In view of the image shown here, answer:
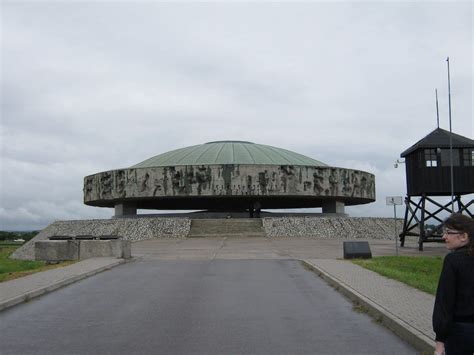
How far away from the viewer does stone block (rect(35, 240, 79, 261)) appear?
18.9 meters

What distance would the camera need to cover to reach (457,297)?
3744 mm

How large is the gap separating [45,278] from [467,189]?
64.3 ft

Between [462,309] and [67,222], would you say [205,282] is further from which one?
[67,222]

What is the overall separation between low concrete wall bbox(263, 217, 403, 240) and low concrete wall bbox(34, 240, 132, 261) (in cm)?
1554

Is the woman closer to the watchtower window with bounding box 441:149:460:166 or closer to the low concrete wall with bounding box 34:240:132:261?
the low concrete wall with bounding box 34:240:132:261

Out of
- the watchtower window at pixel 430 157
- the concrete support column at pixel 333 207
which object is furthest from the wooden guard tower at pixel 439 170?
the concrete support column at pixel 333 207

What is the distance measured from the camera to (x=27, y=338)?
22.4 feet

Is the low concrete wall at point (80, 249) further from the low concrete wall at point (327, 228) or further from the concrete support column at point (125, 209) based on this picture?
the concrete support column at point (125, 209)

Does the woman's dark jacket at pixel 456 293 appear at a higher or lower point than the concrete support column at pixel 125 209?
lower

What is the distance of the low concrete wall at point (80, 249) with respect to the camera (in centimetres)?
1889

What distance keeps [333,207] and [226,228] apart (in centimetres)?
1506

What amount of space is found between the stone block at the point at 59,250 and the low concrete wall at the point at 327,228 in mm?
16173

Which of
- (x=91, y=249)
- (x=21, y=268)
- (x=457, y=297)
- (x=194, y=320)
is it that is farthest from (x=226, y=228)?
(x=457, y=297)

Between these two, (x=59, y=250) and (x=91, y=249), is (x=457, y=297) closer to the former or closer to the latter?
(x=91, y=249)
